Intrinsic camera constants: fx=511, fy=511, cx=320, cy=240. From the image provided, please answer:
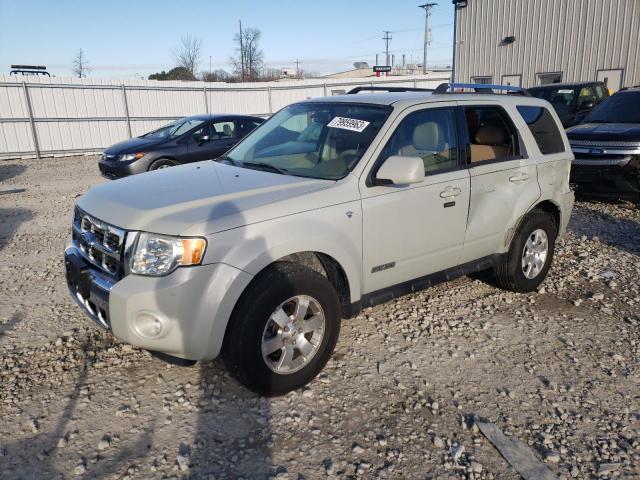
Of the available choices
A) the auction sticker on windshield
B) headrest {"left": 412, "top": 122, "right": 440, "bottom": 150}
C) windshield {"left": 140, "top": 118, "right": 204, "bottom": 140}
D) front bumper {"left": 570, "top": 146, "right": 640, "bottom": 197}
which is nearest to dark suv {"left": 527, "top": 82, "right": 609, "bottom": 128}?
front bumper {"left": 570, "top": 146, "right": 640, "bottom": 197}

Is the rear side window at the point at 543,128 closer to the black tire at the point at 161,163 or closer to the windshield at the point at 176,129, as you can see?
the black tire at the point at 161,163

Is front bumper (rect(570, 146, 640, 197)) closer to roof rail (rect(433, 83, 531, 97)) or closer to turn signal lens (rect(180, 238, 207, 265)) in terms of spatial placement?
roof rail (rect(433, 83, 531, 97))

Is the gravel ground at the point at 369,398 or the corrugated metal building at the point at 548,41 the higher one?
the corrugated metal building at the point at 548,41

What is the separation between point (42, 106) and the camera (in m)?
16.7

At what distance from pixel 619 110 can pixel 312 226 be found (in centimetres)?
854

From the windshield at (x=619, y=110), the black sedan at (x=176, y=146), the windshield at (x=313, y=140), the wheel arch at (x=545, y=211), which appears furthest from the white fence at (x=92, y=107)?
the wheel arch at (x=545, y=211)

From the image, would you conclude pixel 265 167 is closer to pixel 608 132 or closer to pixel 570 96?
pixel 608 132

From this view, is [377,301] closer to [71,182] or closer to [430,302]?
[430,302]

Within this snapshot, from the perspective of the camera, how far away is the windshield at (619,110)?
902 centimetres

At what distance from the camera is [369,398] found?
128 inches

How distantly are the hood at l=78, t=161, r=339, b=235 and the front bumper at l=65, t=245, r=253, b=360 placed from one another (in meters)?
0.26

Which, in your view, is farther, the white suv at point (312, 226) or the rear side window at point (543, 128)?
the rear side window at point (543, 128)

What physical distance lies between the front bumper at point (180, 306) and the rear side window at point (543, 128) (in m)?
3.24

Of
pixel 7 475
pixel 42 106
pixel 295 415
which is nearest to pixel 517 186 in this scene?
pixel 295 415
